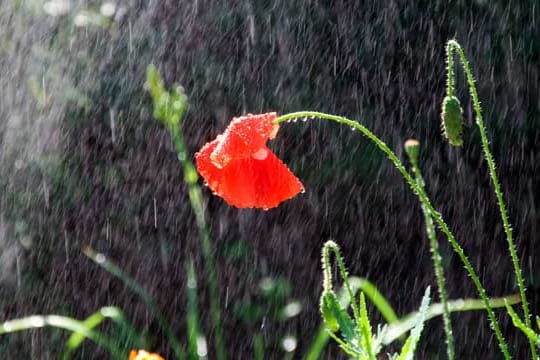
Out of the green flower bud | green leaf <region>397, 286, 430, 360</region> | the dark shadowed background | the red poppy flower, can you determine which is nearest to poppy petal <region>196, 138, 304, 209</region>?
the red poppy flower

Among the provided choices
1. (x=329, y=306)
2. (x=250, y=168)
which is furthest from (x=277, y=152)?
(x=329, y=306)

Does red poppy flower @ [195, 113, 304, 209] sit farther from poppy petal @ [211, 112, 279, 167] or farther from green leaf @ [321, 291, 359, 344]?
green leaf @ [321, 291, 359, 344]

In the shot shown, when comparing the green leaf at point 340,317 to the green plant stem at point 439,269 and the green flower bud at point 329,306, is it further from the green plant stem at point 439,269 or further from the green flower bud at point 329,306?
the green plant stem at point 439,269

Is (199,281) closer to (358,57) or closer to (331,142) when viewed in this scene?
(331,142)

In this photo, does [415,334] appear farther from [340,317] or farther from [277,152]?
[277,152]

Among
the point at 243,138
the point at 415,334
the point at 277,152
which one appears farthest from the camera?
the point at 277,152

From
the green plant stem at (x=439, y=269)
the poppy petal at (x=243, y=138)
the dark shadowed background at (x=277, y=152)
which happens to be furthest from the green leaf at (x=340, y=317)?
the dark shadowed background at (x=277, y=152)

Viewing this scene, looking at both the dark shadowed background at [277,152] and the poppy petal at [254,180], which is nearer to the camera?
the poppy petal at [254,180]
